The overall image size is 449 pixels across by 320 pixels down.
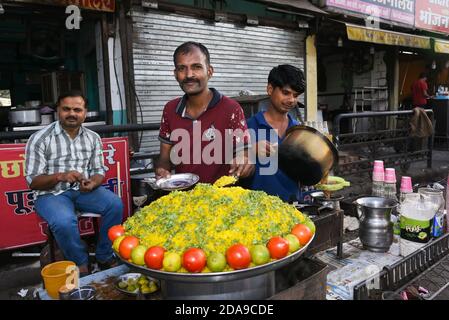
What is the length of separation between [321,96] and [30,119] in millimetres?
12646

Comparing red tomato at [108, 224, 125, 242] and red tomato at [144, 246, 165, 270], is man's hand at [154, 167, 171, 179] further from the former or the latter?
red tomato at [144, 246, 165, 270]

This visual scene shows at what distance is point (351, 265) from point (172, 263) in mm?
1544

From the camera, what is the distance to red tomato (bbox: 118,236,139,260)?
5.63ft

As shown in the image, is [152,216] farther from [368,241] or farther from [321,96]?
[321,96]

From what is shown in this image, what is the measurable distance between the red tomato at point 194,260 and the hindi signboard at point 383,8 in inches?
393

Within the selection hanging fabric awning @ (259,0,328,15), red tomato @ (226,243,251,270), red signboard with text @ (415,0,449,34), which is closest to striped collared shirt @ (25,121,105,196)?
red tomato @ (226,243,251,270)

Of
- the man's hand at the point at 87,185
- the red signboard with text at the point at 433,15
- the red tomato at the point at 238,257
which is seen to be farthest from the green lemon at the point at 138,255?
the red signboard with text at the point at 433,15

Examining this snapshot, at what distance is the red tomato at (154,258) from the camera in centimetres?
160

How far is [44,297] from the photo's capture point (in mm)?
1988

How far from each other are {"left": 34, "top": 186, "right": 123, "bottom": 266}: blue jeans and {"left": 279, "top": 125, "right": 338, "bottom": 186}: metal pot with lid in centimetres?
222

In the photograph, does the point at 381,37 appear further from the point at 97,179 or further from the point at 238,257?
the point at 238,257

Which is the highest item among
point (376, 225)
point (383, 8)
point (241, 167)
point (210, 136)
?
point (383, 8)

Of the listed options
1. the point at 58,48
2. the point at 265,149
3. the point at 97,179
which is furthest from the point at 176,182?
the point at 58,48

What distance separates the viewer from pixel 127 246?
5.67 feet
